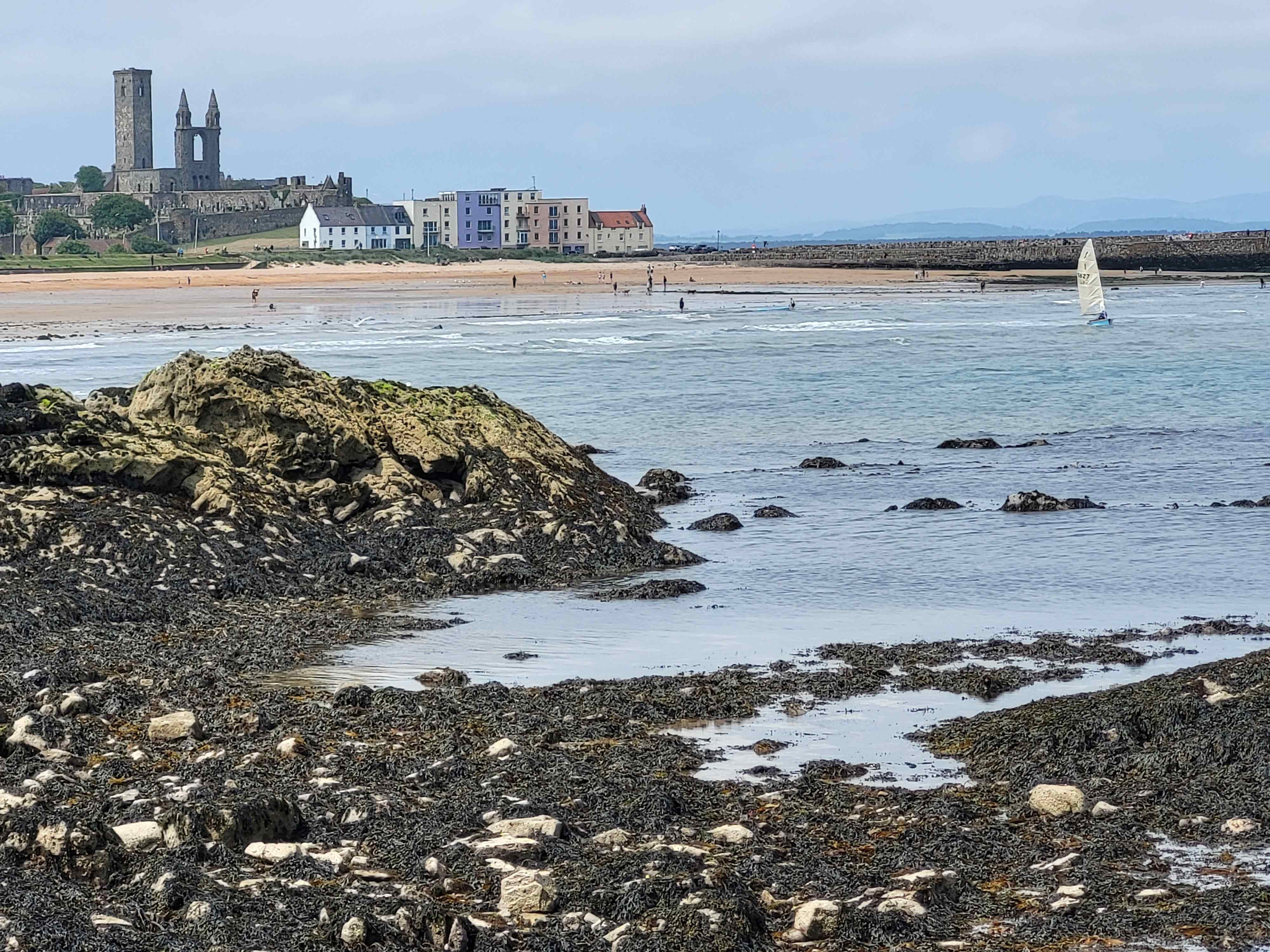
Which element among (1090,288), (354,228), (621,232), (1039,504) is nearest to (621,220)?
(621,232)

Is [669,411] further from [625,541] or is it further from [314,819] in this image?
[314,819]

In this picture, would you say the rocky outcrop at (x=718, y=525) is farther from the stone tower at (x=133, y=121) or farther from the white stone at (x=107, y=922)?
the stone tower at (x=133, y=121)

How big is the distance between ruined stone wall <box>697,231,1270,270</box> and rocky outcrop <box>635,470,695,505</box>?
335 ft

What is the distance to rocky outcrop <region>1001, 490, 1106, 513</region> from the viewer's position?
17.5 meters

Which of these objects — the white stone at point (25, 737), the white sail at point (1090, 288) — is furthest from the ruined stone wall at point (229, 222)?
the white stone at point (25, 737)

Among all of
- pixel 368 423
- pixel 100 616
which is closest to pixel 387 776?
pixel 100 616

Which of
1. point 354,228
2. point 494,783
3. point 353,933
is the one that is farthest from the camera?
point 354,228

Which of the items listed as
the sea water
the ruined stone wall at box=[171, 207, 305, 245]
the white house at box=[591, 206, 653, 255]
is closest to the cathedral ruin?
the ruined stone wall at box=[171, 207, 305, 245]

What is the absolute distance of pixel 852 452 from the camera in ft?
79.7

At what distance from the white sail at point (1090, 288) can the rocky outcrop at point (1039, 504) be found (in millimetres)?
44089

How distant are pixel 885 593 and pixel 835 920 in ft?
23.6

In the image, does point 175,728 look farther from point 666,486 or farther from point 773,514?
point 666,486

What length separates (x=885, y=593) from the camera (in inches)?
518

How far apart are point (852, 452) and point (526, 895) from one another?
1851 centimetres
